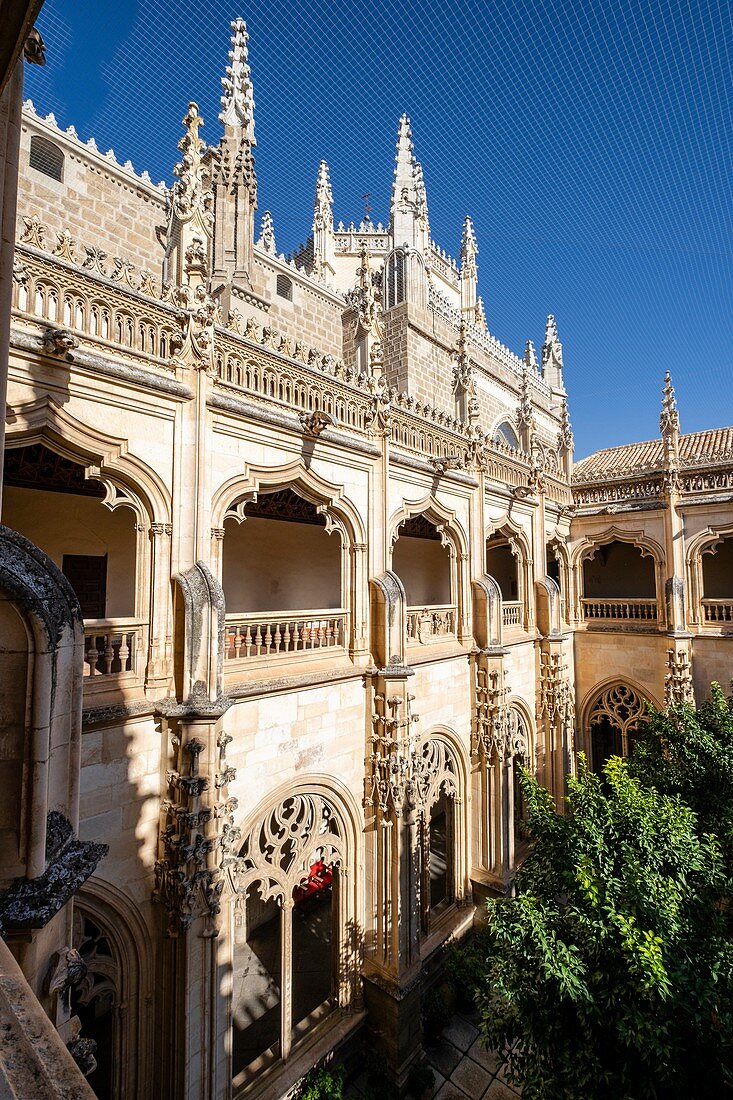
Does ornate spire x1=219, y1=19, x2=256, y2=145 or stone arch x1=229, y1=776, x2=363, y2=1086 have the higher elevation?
ornate spire x1=219, y1=19, x2=256, y2=145

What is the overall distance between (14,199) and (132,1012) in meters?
8.67

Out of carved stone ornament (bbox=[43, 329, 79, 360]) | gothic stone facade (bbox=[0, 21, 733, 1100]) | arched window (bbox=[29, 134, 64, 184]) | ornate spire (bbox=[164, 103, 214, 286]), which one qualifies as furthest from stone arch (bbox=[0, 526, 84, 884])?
arched window (bbox=[29, 134, 64, 184])

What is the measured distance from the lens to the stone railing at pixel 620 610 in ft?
54.3

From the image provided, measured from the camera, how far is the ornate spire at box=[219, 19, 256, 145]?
1545 centimetres

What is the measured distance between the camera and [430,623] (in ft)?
37.7

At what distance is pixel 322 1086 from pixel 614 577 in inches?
704

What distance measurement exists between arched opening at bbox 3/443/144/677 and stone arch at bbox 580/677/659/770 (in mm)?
→ 14990

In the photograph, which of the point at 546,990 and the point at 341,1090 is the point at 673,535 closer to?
the point at 546,990

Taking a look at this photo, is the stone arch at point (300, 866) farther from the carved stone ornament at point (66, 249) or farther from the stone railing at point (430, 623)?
the carved stone ornament at point (66, 249)

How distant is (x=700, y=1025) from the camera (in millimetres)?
4742

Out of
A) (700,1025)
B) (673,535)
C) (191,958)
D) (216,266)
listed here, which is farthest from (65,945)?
(673,535)

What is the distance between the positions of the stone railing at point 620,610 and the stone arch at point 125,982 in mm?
15877

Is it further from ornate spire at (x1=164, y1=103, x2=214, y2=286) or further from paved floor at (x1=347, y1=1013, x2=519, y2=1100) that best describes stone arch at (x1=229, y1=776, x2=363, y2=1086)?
ornate spire at (x1=164, y1=103, x2=214, y2=286)

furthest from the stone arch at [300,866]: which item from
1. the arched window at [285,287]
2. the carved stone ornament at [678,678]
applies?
the arched window at [285,287]
